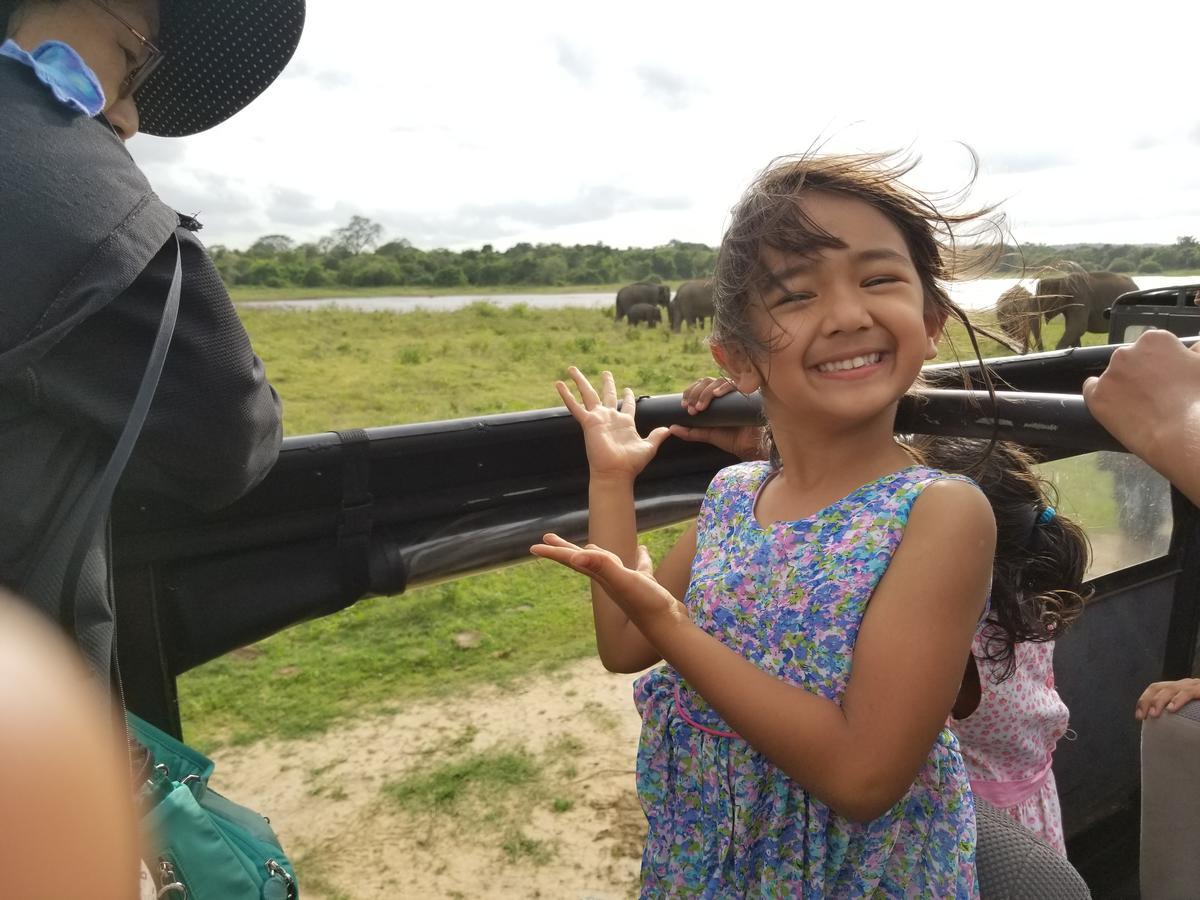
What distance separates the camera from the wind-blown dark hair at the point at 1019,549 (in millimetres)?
1580

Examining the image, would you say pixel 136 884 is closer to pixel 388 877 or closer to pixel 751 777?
pixel 751 777

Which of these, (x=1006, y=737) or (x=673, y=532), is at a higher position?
(x=1006, y=737)

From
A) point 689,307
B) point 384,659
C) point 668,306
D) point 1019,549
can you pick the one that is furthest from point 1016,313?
point 668,306

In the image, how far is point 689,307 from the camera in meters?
29.7

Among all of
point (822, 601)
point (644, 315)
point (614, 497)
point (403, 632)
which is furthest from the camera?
point (644, 315)

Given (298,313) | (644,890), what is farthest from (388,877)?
(298,313)

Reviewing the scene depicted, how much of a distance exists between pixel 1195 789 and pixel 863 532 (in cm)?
85

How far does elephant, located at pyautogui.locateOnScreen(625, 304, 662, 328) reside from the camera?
29812 mm

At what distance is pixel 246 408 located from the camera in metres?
1.20

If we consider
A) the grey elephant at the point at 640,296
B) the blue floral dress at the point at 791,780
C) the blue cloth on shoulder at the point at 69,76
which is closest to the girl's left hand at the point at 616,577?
the blue floral dress at the point at 791,780

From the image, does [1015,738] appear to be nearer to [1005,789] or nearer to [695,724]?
[1005,789]

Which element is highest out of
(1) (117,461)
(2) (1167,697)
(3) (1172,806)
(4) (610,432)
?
(1) (117,461)

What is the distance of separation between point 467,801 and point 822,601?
97.3 inches

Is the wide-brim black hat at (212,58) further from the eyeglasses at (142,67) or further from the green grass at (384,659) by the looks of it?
the green grass at (384,659)
